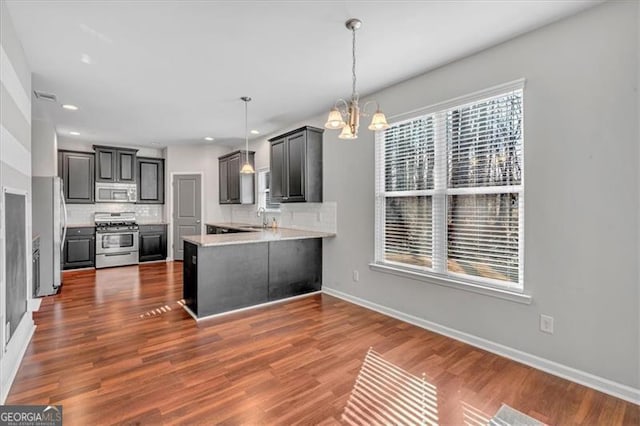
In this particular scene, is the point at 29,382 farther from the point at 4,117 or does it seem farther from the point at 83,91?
the point at 83,91

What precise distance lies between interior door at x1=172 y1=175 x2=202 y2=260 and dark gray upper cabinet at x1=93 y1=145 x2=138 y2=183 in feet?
2.98

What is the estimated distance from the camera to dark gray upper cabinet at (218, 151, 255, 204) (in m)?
6.23

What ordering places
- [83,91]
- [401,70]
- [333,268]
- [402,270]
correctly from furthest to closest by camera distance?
[333,268] < [83,91] < [402,270] < [401,70]

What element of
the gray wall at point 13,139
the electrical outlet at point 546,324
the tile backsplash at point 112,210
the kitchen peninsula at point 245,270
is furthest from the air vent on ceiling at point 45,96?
the electrical outlet at point 546,324

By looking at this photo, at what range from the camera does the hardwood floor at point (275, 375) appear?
74.2 inches

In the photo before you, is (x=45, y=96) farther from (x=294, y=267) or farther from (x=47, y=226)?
(x=294, y=267)

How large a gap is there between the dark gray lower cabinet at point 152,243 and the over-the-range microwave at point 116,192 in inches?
29.2

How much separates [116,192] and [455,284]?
691 centimetres

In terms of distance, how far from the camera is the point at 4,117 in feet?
6.87

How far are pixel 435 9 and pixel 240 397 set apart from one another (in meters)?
2.97

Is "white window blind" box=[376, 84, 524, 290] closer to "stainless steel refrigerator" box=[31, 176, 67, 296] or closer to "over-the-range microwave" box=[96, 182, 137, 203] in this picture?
"stainless steel refrigerator" box=[31, 176, 67, 296]

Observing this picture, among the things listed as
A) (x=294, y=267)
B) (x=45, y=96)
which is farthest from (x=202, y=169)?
(x=294, y=267)

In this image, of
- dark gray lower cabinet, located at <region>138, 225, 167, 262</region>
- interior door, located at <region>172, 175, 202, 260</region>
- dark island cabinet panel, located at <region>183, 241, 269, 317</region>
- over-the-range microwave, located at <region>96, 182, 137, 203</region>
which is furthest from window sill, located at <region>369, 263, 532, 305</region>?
over-the-range microwave, located at <region>96, 182, 137, 203</region>

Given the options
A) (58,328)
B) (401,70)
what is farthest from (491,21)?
(58,328)
